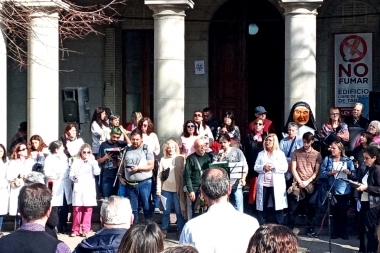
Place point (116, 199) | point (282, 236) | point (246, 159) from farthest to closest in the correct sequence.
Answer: point (246, 159) → point (116, 199) → point (282, 236)

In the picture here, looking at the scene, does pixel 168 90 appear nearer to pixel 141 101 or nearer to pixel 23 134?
pixel 23 134

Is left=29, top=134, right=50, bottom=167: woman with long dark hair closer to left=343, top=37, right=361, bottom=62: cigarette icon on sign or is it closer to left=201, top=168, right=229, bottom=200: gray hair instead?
left=343, top=37, right=361, bottom=62: cigarette icon on sign

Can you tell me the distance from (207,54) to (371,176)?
30.7ft

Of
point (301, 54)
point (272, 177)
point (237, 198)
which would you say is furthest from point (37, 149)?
point (301, 54)

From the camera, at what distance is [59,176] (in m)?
15.1

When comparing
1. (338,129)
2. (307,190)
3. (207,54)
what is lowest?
(307,190)

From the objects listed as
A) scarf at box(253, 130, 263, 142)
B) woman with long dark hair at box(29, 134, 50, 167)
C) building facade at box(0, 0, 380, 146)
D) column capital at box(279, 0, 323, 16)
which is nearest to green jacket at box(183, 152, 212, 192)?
scarf at box(253, 130, 263, 142)

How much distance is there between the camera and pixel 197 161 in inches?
557

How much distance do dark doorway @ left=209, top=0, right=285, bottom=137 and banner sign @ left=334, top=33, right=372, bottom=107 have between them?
4.65ft

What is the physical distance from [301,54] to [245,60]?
178 inches

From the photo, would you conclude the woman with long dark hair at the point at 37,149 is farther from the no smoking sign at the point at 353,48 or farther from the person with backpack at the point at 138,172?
the no smoking sign at the point at 353,48

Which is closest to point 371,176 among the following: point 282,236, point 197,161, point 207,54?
point 197,161

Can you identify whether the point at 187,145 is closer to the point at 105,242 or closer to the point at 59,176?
the point at 59,176

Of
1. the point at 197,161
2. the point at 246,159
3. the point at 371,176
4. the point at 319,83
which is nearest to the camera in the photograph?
the point at 371,176
